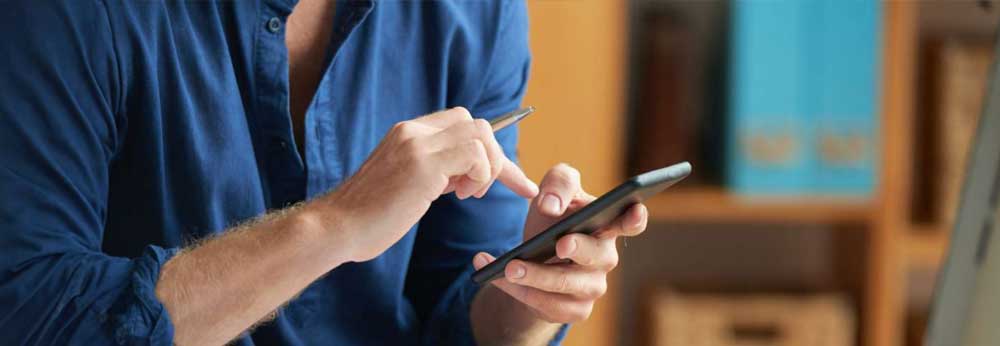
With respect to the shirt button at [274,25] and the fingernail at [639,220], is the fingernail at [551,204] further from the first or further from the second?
the shirt button at [274,25]

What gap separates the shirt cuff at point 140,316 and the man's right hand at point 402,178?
0.44 feet

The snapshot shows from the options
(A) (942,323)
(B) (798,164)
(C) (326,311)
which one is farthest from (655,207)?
(A) (942,323)

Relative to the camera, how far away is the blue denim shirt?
0.88m

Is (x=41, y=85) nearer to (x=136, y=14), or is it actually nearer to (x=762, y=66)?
(x=136, y=14)

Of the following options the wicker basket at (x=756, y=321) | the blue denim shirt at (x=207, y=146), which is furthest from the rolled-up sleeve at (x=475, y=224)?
the wicker basket at (x=756, y=321)

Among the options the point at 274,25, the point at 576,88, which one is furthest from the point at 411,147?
the point at 576,88

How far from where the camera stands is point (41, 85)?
0.88 m

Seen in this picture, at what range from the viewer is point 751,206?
2.13 m

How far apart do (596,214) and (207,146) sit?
1.12 ft

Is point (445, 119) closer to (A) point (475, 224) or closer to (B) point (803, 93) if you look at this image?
(A) point (475, 224)

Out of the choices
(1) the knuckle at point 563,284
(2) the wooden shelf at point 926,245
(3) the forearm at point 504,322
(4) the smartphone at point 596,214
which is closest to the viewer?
(4) the smartphone at point 596,214

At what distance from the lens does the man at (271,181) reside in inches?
34.6

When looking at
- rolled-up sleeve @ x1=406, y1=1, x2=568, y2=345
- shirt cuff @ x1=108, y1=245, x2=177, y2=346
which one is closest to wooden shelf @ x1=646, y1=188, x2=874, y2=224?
rolled-up sleeve @ x1=406, y1=1, x2=568, y2=345

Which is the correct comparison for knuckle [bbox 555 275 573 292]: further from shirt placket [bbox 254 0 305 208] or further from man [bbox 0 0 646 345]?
shirt placket [bbox 254 0 305 208]
